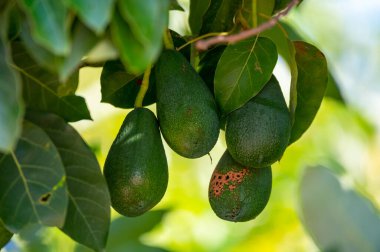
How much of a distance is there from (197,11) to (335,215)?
1.56 feet

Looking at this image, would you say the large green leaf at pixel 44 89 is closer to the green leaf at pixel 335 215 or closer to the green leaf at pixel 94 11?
the green leaf at pixel 94 11

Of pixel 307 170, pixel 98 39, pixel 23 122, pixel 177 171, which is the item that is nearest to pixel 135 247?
pixel 307 170

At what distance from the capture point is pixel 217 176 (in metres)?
1.65

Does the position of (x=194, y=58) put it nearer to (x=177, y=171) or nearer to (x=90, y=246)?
(x=90, y=246)

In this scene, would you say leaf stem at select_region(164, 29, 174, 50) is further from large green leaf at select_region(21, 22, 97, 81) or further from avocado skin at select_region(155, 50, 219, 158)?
large green leaf at select_region(21, 22, 97, 81)

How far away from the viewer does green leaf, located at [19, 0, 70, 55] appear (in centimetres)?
104

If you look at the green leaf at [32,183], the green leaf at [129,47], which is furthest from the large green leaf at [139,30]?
the green leaf at [32,183]

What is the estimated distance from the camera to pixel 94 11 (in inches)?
41.1

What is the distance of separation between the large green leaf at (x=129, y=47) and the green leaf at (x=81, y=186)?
1.04ft

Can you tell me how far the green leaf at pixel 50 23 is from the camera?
1.04 meters

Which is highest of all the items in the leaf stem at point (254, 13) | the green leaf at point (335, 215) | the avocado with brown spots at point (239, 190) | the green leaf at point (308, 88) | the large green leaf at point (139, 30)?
the large green leaf at point (139, 30)

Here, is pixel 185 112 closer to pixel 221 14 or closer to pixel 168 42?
pixel 168 42

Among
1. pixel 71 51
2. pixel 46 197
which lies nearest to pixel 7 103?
pixel 71 51

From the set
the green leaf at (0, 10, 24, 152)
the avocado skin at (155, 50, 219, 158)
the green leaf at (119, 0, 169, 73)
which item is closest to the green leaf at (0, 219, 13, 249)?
the avocado skin at (155, 50, 219, 158)
